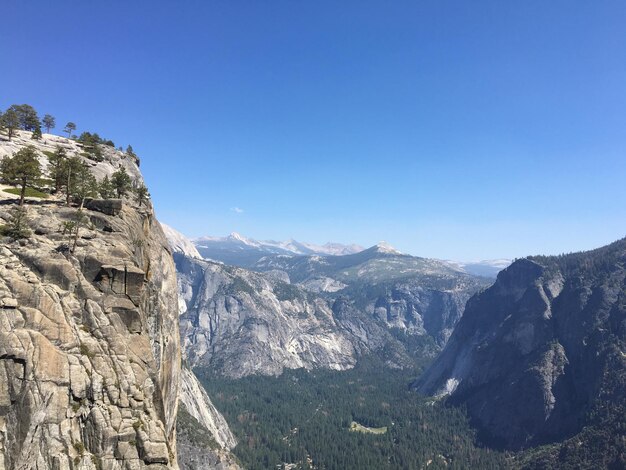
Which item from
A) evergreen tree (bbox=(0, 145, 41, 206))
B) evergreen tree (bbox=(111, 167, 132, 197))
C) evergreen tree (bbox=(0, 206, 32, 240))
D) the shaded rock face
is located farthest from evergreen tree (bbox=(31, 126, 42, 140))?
the shaded rock face

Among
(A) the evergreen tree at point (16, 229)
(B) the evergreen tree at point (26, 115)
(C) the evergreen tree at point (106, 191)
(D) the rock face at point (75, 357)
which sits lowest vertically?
(D) the rock face at point (75, 357)

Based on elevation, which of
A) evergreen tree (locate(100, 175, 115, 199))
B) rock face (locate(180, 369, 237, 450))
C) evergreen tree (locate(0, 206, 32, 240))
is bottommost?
rock face (locate(180, 369, 237, 450))

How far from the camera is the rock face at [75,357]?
91.4 ft

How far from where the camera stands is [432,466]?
179875mm

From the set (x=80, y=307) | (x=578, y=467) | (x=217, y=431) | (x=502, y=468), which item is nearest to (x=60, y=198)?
(x=80, y=307)

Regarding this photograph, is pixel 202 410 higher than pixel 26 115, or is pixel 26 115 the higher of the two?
pixel 26 115

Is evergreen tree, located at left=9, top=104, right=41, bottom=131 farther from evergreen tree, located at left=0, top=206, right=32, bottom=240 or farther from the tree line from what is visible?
evergreen tree, located at left=0, top=206, right=32, bottom=240

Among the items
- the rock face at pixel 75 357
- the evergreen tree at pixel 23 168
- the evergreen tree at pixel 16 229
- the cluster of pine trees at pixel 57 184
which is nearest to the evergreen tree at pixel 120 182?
the cluster of pine trees at pixel 57 184

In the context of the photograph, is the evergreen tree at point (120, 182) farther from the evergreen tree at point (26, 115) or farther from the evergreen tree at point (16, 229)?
the evergreen tree at point (26, 115)

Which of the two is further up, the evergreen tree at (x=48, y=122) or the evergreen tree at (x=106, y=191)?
the evergreen tree at (x=48, y=122)

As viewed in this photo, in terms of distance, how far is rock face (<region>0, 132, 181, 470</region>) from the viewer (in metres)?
27.9

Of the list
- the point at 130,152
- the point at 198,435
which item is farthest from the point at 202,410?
the point at 130,152

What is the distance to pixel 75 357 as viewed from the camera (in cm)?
3138

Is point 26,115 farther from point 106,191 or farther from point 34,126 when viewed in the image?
point 106,191
